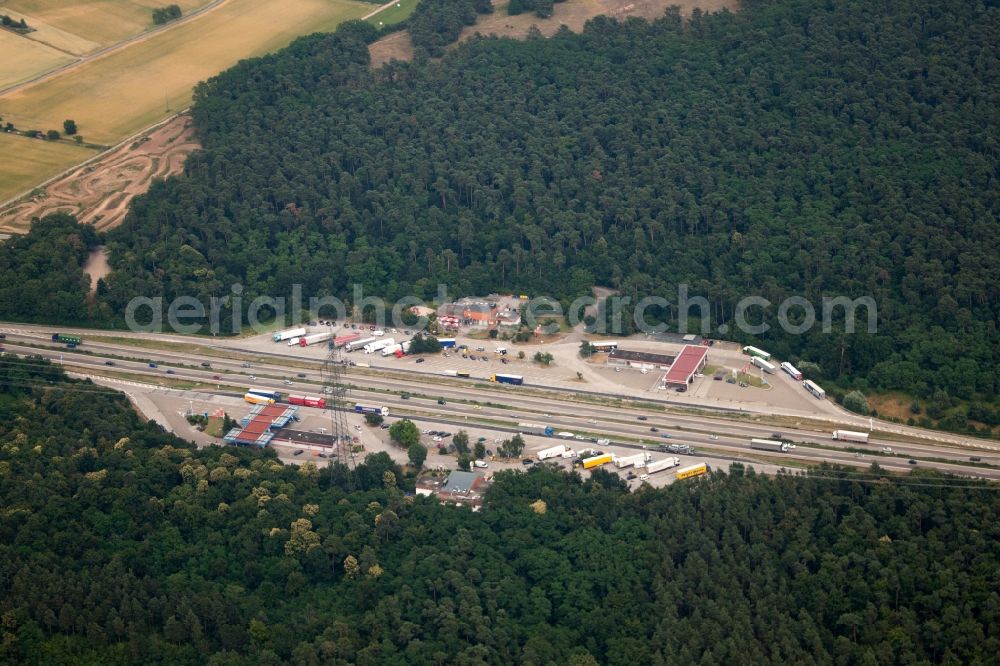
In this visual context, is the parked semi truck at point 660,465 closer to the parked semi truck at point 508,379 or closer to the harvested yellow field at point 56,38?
the parked semi truck at point 508,379

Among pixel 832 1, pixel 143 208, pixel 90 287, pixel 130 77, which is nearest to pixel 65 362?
pixel 90 287

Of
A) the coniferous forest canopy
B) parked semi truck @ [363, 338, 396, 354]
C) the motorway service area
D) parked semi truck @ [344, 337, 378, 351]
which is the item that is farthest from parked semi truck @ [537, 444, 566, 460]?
parked semi truck @ [344, 337, 378, 351]

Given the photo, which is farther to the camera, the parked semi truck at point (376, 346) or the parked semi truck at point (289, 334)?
the parked semi truck at point (289, 334)

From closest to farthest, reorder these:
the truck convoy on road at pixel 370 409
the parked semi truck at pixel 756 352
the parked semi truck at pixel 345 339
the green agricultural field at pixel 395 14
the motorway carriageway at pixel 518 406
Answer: the motorway carriageway at pixel 518 406, the truck convoy on road at pixel 370 409, the parked semi truck at pixel 756 352, the parked semi truck at pixel 345 339, the green agricultural field at pixel 395 14

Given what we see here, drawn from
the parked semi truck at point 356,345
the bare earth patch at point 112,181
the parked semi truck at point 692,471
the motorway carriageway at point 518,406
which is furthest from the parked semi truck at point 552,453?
the bare earth patch at point 112,181

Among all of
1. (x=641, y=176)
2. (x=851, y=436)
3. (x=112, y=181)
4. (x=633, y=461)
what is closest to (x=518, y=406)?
(x=633, y=461)

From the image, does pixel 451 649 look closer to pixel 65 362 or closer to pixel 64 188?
pixel 65 362
